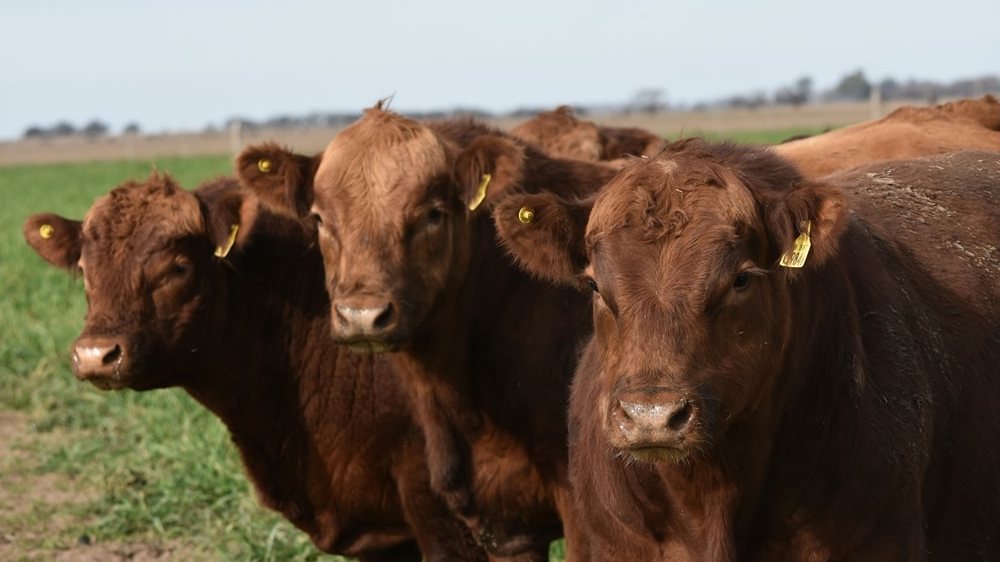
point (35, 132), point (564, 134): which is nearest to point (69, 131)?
point (35, 132)

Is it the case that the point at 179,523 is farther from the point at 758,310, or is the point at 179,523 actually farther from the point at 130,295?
the point at 758,310

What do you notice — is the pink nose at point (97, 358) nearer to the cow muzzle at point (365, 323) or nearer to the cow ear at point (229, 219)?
the cow ear at point (229, 219)

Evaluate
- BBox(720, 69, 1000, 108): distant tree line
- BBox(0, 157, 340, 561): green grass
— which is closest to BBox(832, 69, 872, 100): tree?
BBox(720, 69, 1000, 108): distant tree line

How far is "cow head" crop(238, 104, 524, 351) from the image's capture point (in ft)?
20.7

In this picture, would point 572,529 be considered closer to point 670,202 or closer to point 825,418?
point 825,418

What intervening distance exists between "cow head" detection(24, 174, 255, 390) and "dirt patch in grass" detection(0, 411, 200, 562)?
159 cm

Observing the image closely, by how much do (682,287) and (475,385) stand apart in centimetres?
255

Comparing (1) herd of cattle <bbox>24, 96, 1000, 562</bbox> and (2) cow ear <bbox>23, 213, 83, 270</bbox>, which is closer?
(1) herd of cattle <bbox>24, 96, 1000, 562</bbox>

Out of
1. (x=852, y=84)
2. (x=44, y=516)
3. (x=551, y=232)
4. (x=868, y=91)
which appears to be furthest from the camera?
(x=852, y=84)

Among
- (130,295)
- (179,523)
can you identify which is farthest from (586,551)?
(179,523)

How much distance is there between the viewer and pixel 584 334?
6.54m

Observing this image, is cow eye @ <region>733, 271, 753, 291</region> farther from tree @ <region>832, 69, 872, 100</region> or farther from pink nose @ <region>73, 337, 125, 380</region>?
tree @ <region>832, 69, 872, 100</region>

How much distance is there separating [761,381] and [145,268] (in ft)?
11.7

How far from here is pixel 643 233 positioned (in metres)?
4.38
